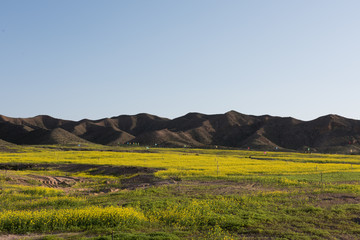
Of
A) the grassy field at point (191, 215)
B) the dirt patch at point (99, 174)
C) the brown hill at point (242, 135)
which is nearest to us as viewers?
the grassy field at point (191, 215)

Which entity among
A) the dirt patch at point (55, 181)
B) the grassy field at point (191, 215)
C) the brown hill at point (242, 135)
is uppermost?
the brown hill at point (242, 135)

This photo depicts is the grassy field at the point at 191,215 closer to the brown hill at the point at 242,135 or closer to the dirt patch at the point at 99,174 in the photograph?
the dirt patch at the point at 99,174

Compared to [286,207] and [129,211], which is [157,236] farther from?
[286,207]

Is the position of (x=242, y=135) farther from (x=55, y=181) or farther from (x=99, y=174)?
(x=55, y=181)

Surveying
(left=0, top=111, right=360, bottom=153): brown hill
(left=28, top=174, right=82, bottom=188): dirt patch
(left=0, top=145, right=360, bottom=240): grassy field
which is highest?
(left=0, top=111, right=360, bottom=153): brown hill

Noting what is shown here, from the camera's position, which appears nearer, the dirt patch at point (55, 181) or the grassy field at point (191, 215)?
the grassy field at point (191, 215)

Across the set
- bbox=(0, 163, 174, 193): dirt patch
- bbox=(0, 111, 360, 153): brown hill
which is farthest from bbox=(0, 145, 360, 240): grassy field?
bbox=(0, 111, 360, 153): brown hill

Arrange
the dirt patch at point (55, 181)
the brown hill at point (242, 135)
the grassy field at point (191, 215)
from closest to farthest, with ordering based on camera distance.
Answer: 1. the grassy field at point (191, 215)
2. the dirt patch at point (55, 181)
3. the brown hill at point (242, 135)

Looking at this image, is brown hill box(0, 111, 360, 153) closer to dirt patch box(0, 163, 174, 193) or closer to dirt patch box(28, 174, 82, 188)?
dirt patch box(0, 163, 174, 193)

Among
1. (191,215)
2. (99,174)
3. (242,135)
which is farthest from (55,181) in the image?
(242,135)

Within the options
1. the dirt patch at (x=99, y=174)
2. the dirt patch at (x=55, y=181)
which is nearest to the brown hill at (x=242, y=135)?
the dirt patch at (x=99, y=174)

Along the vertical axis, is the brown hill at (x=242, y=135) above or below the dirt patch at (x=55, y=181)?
above

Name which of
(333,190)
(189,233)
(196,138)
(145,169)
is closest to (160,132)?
(196,138)

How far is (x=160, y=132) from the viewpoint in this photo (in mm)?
168625
